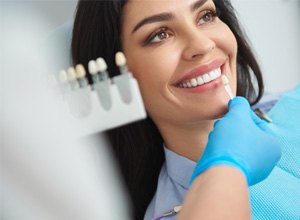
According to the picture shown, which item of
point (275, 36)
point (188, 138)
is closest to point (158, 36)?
point (188, 138)

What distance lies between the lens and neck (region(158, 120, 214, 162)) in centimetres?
96

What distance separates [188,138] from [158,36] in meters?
0.26

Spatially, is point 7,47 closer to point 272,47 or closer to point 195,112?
point 195,112

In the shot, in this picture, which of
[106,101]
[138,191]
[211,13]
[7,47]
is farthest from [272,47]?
[7,47]

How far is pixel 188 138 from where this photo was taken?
97cm

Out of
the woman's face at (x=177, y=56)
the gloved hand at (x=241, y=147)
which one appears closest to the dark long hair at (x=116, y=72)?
the woman's face at (x=177, y=56)

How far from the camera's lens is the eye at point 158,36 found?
87cm

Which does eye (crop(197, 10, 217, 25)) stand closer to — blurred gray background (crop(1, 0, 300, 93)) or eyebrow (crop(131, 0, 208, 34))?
eyebrow (crop(131, 0, 208, 34))

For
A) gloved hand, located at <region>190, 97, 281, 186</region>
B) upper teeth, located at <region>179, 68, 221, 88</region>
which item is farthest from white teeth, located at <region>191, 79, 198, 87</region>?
gloved hand, located at <region>190, 97, 281, 186</region>

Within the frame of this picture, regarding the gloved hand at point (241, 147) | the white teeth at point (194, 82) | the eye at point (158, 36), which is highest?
the eye at point (158, 36)

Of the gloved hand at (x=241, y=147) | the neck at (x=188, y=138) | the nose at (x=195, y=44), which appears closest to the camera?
the gloved hand at (x=241, y=147)

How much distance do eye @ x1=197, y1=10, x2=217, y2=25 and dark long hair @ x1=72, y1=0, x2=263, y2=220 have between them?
0.50 ft

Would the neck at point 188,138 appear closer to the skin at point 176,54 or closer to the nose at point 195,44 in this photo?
the skin at point 176,54

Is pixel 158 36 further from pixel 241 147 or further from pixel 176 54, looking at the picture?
pixel 241 147
